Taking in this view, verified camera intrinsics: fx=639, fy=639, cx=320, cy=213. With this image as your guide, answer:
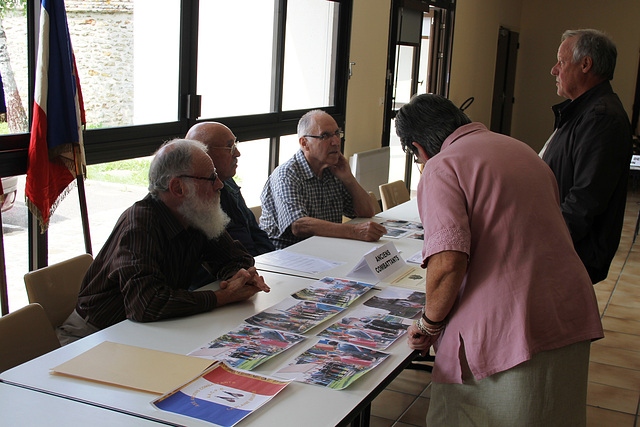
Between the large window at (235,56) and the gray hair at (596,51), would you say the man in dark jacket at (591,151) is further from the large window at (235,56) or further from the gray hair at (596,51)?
the large window at (235,56)

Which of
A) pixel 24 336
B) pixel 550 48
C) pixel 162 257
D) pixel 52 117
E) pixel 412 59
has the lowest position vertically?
pixel 24 336

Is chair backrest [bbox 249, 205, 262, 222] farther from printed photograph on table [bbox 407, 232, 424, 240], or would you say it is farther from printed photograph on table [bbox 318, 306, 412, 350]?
printed photograph on table [bbox 318, 306, 412, 350]

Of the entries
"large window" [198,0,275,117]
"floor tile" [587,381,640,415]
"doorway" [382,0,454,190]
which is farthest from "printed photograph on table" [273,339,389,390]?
"doorway" [382,0,454,190]

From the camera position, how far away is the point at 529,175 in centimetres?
176

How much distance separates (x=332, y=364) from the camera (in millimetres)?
1839

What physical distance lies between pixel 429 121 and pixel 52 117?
2.14 metres

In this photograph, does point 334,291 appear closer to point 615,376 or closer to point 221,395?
point 221,395

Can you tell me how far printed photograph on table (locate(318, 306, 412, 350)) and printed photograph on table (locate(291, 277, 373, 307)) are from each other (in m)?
0.11

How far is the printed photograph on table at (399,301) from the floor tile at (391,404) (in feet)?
3.13

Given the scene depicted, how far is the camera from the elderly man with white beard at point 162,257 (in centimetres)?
213

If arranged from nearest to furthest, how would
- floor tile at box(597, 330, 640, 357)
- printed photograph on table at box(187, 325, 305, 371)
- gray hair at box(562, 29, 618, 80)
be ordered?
printed photograph on table at box(187, 325, 305, 371), gray hair at box(562, 29, 618, 80), floor tile at box(597, 330, 640, 357)

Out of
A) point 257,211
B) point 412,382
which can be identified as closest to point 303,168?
point 257,211

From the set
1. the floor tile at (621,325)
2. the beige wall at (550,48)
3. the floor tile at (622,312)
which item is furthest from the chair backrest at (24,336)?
the beige wall at (550,48)

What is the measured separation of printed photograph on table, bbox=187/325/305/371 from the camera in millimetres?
1839
